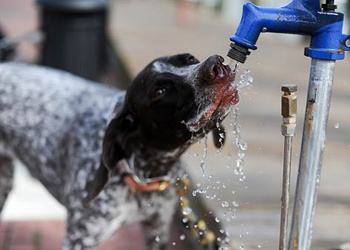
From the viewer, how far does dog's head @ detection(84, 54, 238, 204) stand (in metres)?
2.18

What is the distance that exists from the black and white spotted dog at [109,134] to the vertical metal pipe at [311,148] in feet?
1.12

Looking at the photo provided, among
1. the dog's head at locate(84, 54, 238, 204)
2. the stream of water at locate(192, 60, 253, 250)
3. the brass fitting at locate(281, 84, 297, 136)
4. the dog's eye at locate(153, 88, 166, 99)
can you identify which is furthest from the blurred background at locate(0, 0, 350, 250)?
the dog's eye at locate(153, 88, 166, 99)

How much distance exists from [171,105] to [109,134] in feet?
1.20

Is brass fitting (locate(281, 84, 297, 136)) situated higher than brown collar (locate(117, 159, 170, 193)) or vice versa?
brass fitting (locate(281, 84, 297, 136))

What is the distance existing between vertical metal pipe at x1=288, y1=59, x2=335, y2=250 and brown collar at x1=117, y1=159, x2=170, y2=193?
3.89 feet

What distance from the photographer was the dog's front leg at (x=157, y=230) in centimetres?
342

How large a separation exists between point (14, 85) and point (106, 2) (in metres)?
3.81

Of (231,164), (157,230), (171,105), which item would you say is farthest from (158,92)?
(231,164)

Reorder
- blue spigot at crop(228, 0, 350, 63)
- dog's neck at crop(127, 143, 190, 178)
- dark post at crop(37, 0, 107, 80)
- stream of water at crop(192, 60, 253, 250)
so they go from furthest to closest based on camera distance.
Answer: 1. dark post at crop(37, 0, 107, 80)
2. dog's neck at crop(127, 143, 190, 178)
3. stream of water at crop(192, 60, 253, 250)
4. blue spigot at crop(228, 0, 350, 63)

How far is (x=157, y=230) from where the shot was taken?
3504 millimetres

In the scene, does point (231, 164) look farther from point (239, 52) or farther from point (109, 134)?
point (239, 52)

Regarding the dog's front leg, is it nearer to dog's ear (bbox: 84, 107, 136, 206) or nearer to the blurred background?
the blurred background

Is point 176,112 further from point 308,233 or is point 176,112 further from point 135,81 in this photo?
point 308,233

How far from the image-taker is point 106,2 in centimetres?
740
